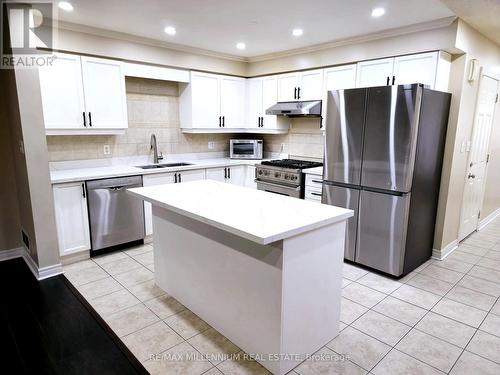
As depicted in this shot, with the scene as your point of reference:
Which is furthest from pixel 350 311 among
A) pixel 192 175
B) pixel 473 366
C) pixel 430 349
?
pixel 192 175

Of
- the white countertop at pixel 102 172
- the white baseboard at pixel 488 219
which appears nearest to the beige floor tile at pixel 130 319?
the white countertop at pixel 102 172

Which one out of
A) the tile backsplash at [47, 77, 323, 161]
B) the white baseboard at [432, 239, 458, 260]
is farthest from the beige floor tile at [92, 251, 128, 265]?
the white baseboard at [432, 239, 458, 260]

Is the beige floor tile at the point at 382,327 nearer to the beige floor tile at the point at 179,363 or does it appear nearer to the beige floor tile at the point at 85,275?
the beige floor tile at the point at 179,363

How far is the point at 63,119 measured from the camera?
3.44 m

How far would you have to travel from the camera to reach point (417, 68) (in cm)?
331

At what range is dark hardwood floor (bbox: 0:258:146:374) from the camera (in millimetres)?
2020

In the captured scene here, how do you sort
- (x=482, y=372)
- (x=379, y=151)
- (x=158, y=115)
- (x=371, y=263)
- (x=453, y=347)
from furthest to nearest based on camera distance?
(x=158, y=115), (x=371, y=263), (x=379, y=151), (x=453, y=347), (x=482, y=372)

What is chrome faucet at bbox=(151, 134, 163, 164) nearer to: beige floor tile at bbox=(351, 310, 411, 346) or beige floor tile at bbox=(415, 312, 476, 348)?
beige floor tile at bbox=(351, 310, 411, 346)

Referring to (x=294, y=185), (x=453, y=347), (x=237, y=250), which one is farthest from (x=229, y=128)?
(x=453, y=347)

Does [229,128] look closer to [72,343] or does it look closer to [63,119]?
[63,119]

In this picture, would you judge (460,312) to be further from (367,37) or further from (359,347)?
(367,37)

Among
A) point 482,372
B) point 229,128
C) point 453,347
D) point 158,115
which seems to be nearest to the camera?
point 482,372

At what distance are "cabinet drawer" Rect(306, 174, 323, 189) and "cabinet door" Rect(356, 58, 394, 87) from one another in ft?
3.96

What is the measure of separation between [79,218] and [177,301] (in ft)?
5.07
